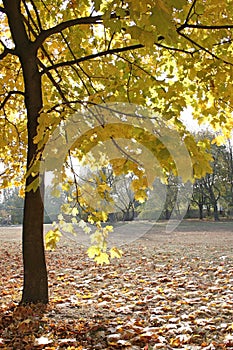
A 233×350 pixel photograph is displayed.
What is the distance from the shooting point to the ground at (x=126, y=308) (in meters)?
3.47

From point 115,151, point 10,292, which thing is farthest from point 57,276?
point 115,151

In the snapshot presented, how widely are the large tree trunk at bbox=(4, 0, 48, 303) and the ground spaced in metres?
0.32

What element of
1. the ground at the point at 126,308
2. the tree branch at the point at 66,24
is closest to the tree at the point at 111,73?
the tree branch at the point at 66,24

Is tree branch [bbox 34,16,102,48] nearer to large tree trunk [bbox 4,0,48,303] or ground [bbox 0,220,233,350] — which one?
large tree trunk [bbox 4,0,48,303]

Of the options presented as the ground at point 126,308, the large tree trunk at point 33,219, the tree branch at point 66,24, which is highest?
the tree branch at point 66,24

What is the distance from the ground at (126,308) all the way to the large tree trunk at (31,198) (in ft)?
1.03

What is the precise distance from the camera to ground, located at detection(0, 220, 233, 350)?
347 cm

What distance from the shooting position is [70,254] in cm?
1013

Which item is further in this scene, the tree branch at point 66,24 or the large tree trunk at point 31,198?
the large tree trunk at point 31,198

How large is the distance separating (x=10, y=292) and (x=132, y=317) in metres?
2.27

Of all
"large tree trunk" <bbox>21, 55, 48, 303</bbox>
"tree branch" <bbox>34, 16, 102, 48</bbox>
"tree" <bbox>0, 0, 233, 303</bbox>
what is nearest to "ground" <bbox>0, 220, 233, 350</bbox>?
"large tree trunk" <bbox>21, 55, 48, 303</bbox>

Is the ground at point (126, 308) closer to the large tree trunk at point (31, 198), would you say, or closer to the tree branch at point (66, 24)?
the large tree trunk at point (31, 198)

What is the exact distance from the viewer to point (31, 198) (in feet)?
15.3

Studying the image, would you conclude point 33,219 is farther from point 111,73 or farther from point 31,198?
point 111,73
